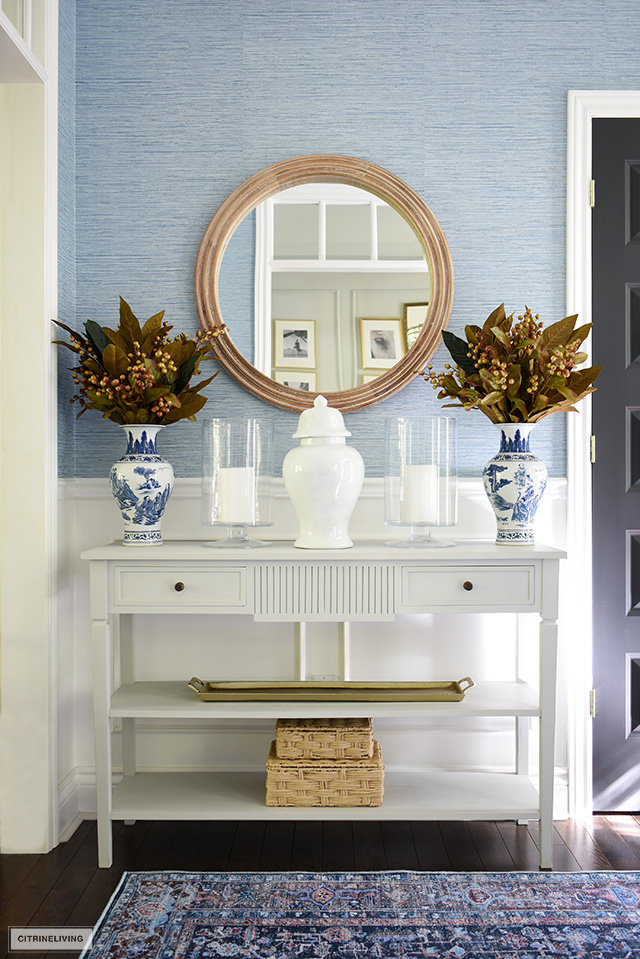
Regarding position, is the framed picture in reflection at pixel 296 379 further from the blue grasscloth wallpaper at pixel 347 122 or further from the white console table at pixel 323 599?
the white console table at pixel 323 599

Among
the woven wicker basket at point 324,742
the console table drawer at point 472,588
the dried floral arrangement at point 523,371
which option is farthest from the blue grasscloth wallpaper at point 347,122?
the woven wicker basket at point 324,742

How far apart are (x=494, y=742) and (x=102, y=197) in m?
2.25

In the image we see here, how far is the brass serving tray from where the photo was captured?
2.03 metres

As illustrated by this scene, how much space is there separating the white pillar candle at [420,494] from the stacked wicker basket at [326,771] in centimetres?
64

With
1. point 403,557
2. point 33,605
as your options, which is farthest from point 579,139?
point 33,605

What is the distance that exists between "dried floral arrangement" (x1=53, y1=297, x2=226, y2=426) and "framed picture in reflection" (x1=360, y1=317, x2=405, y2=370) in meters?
0.48

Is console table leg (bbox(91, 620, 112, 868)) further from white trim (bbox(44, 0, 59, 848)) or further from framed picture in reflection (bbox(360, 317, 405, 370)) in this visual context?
framed picture in reflection (bbox(360, 317, 405, 370))

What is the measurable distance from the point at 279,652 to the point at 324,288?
122cm

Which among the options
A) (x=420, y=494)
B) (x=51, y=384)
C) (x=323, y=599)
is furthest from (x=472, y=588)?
(x=51, y=384)

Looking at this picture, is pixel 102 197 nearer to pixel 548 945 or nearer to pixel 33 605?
pixel 33 605

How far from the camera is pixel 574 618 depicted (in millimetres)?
2391

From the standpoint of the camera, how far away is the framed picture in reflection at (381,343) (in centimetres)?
237

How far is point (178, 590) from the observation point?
6.52 ft

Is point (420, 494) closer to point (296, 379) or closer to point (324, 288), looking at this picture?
point (296, 379)
